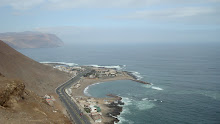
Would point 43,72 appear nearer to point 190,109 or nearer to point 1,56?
point 1,56

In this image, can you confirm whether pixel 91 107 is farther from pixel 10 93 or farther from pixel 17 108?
pixel 10 93

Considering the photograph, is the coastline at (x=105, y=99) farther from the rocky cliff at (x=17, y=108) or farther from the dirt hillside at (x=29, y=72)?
the rocky cliff at (x=17, y=108)

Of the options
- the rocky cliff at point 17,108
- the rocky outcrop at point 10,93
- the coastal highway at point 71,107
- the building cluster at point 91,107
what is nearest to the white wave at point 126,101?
the building cluster at point 91,107

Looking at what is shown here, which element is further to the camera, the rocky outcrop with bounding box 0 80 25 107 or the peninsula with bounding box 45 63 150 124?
the peninsula with bounding box 45 63 150 124

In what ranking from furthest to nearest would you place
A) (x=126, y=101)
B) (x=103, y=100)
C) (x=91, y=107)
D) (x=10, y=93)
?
(x=103, y=100) < (x=126, y=101) < (x=91, y=107) < (x=10, y=93)

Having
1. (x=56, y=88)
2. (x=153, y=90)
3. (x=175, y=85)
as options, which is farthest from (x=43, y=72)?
(x=175, y=85)

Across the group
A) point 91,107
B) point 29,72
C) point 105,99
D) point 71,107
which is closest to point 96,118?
point 91,107

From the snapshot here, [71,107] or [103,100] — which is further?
[103,100]

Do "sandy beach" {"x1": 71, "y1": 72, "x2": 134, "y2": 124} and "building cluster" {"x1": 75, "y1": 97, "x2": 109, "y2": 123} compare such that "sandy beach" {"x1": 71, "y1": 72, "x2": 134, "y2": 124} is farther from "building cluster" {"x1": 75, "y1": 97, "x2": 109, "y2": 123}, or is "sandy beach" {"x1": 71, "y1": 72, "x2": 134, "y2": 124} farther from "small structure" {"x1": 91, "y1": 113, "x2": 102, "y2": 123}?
"small structure" {"x1": 91, "y1": 113, "x2": 102, "y2": 123}

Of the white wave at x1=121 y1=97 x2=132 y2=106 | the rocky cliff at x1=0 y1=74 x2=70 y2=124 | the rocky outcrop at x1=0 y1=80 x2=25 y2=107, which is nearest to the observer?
the rocky cliff at x1=0 y1=74 x2=70 y2=124

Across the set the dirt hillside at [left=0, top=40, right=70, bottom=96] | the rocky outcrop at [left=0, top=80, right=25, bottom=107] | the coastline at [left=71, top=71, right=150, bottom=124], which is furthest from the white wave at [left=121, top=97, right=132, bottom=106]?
the rocky outcrop at [left=0, top=80, right=25, bottom=107]

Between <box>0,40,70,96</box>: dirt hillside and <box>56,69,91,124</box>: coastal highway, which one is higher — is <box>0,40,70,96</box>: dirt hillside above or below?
above
